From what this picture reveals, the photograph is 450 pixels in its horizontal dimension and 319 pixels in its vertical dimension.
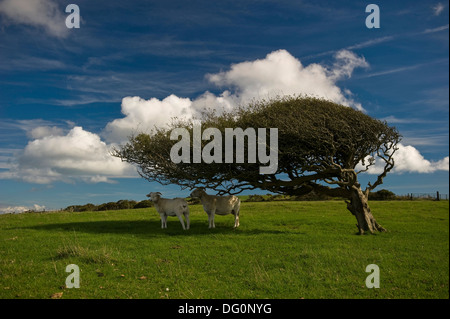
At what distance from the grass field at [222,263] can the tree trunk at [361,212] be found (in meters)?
1.42

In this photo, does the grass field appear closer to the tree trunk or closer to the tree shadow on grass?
the tree shadow on grass

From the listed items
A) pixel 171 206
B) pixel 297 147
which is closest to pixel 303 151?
pixel 297 147

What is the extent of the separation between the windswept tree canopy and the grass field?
14.0 feet

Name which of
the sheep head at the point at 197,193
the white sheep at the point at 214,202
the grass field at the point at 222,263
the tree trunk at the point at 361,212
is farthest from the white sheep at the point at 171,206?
the tree trunk at the point at 361,212

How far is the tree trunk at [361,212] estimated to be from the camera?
2591 centimetres

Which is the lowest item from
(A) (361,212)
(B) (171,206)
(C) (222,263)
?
(C) (222,263)

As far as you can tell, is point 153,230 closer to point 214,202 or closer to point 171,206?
point 171,206

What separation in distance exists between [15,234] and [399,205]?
44.1 metres

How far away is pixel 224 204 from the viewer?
26.6m

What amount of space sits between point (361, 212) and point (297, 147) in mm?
7271

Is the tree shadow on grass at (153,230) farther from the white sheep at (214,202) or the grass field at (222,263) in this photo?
the white sheep at (214,202)

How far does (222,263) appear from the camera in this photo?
15312 millimetres

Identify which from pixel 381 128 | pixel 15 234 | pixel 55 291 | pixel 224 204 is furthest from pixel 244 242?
pixel 15 234
